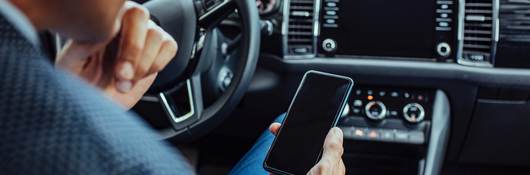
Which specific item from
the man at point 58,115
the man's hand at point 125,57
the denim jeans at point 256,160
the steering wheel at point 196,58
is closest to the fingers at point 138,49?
the man's hand at point 125,57

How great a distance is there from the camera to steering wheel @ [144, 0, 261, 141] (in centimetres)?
132

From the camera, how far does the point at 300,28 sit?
1.66 m

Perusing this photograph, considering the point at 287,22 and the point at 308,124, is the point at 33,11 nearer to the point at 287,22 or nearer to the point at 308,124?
the point at 308,124

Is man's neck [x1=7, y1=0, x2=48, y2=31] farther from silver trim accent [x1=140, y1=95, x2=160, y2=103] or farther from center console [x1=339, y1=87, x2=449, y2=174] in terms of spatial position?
center console [x1=339, y1=87, x2=449, y2=174]

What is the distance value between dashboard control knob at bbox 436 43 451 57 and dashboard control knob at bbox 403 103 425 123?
0.47 feet

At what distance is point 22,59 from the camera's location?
0.46 m

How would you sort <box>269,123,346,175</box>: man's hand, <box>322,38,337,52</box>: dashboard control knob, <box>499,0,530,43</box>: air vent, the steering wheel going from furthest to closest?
<box>322,38,337,52</box>: dashboard control knob → <box>499,0,530,43</box>: air vent → the steering wheel → <box>269,123,346,175</box>: man's hand

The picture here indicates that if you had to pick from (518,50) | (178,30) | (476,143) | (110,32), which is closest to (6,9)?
(110,32)

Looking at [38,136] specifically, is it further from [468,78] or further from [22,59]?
[468,78]

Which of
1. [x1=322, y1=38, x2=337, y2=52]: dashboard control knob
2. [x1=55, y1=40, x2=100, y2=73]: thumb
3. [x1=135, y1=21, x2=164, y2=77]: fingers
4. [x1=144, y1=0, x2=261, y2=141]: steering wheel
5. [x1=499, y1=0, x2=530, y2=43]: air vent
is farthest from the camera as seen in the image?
[x1=322, y1=38, x2=337, y2=52]: dashboard control knob

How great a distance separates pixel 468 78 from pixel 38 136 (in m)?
1.33

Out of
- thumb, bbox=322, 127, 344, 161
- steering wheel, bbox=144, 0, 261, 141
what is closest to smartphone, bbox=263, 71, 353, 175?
thumb, bbox=322, 127, 344, 161

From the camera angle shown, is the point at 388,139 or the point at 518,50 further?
the point at 388,139

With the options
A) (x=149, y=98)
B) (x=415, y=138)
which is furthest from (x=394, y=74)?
(x=149, y=98)
